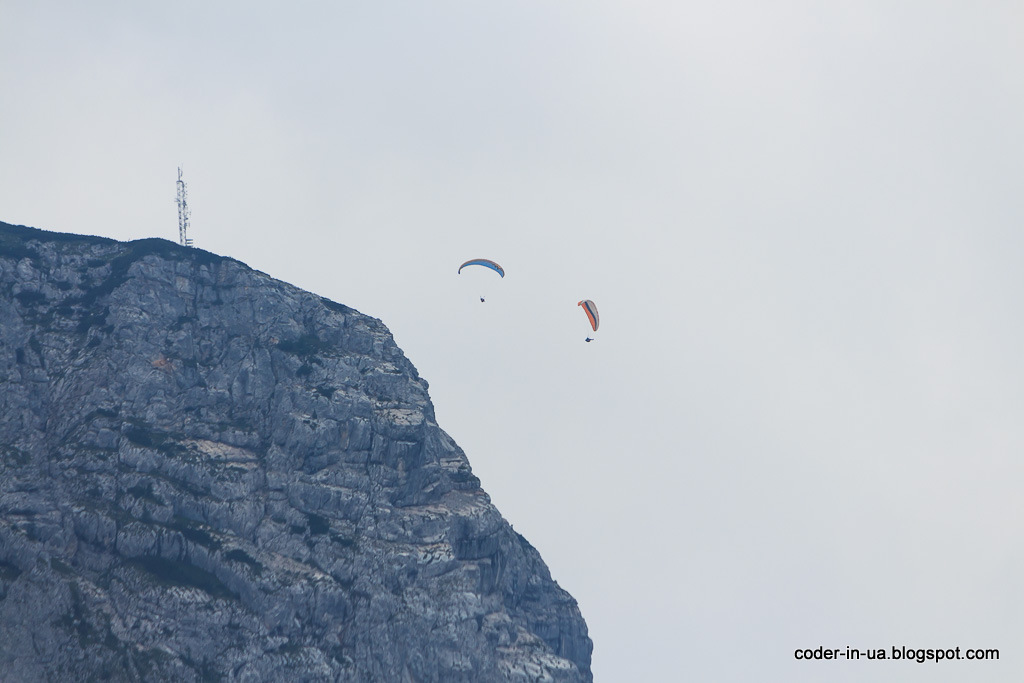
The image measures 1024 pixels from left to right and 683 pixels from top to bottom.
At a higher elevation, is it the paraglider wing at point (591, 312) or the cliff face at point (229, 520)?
the paraglider wing at point (591, 312)

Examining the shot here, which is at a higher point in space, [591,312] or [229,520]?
[591,312]

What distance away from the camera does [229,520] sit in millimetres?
176625

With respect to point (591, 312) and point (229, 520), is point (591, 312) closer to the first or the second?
point (591, 312)

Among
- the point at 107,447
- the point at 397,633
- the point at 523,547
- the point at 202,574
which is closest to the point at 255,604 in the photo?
the point at 202,574

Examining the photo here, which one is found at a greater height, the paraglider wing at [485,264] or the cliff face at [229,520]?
the paraglider wing at [485,264]

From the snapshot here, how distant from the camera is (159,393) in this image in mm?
188250

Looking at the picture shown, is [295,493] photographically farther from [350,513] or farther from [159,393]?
[159,393]

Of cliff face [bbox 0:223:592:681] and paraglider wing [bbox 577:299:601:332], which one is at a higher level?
paraglider wing [bbox 577:299:601:332]

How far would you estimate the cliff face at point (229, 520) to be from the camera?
535ft

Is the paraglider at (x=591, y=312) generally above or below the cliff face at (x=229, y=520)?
above

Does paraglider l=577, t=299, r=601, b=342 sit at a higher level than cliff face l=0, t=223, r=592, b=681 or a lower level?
higher

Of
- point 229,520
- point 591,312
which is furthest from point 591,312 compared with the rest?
point 229,520

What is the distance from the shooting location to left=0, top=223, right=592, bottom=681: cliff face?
16300 cm

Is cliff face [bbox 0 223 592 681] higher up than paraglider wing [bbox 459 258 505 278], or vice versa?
paraglider wing [bbox 459 258 505 278]
